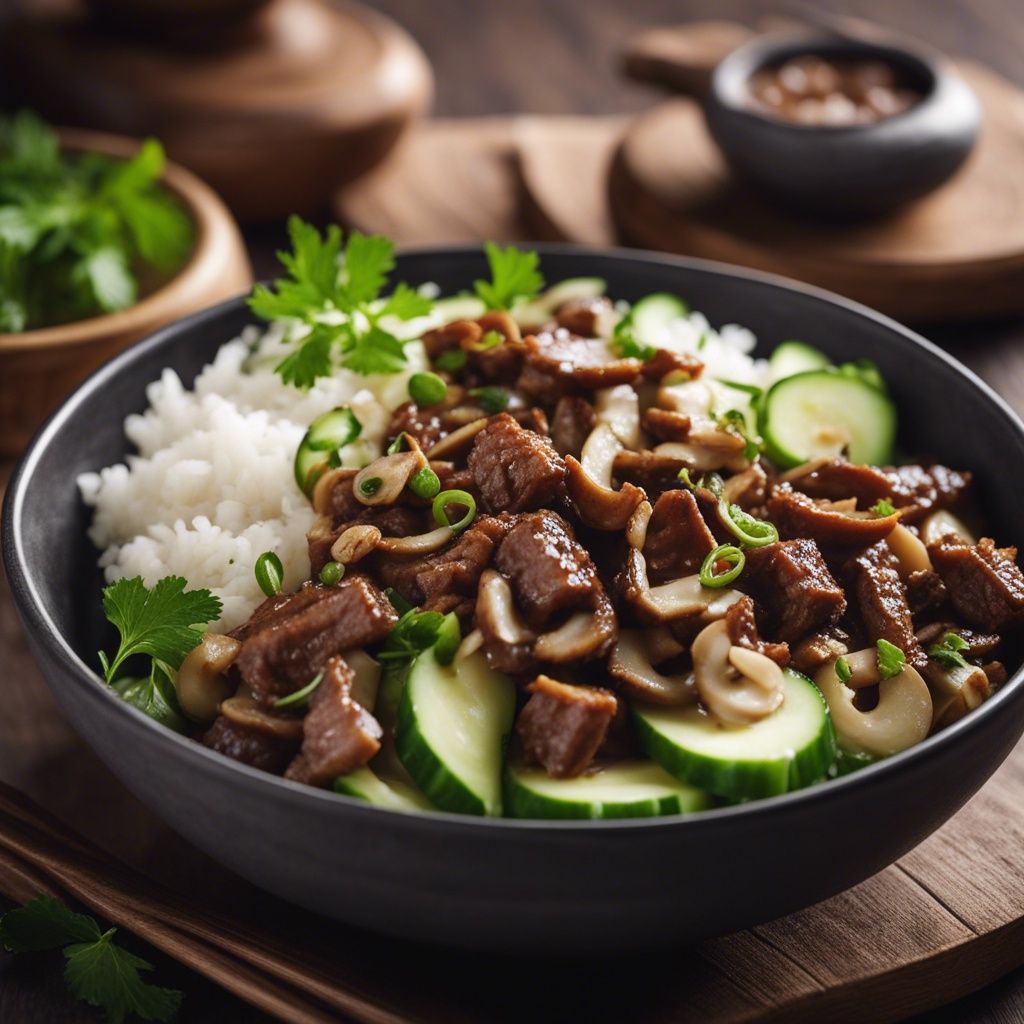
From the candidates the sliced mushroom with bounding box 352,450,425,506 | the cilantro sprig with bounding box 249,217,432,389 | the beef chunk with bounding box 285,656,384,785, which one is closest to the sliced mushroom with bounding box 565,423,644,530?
the sliced mushroom with bounding box 352,450,425,506

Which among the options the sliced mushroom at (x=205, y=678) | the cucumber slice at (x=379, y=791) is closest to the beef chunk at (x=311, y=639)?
the sliced mushroom at (x=205, y=678)

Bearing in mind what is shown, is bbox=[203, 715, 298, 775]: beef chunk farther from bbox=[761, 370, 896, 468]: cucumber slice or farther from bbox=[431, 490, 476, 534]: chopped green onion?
bbox=[761, 370, 896, 468]: cucumber slice

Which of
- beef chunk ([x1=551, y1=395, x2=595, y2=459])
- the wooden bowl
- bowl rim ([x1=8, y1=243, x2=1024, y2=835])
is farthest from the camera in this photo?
the wooden bowl

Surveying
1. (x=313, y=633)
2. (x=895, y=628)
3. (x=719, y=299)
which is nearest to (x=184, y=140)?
(x=719, y=299)

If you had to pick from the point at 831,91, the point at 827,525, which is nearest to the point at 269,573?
the point at 827,525

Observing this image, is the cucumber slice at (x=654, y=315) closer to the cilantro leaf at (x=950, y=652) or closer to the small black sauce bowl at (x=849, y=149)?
the cilantro leaf at (x=950, y=652)

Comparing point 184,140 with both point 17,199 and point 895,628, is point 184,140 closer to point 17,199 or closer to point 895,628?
point 17,199
